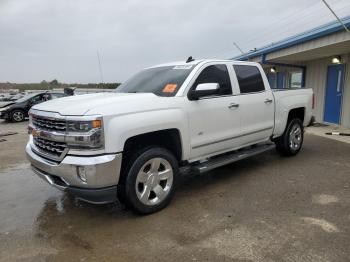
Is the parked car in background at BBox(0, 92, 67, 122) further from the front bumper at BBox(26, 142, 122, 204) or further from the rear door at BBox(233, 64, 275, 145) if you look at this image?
the front bumper at BBox(26, 142, 122, 204)

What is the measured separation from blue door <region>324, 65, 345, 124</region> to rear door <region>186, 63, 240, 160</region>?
805cm

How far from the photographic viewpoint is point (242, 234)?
346cm

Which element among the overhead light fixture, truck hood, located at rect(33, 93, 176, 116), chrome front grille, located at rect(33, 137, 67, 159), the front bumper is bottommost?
the front bumper

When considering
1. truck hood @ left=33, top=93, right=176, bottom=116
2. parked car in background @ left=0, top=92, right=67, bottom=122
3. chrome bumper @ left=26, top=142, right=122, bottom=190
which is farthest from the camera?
parked car in background @ left=0, top=92, right=67, bottom=122

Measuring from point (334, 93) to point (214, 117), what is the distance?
8930mm

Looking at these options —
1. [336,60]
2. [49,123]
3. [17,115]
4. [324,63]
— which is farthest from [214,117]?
[17,115]

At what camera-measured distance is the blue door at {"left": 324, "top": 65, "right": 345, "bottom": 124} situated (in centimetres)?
1134

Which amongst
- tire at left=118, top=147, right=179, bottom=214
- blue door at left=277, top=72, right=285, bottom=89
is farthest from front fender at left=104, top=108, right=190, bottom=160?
blue door at left=277, top=72, right=285, bottom=89

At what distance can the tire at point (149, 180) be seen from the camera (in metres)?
3.75

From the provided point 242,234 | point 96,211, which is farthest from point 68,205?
point 242,234

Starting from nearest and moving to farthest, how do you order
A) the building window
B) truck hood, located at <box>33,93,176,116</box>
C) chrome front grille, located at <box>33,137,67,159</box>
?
truck hood, located at <box>33,93,176,116</box>
chrome front grille, located at <box>33,137,67,159</box>
the building window

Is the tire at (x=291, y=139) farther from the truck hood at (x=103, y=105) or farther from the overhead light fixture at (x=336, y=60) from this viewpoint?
the overhead light fixture at (x=336, y=60)

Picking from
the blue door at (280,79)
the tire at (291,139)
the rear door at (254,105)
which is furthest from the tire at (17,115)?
the rear door at (254,105)

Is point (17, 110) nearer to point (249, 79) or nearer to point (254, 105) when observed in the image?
point (249, 79)
